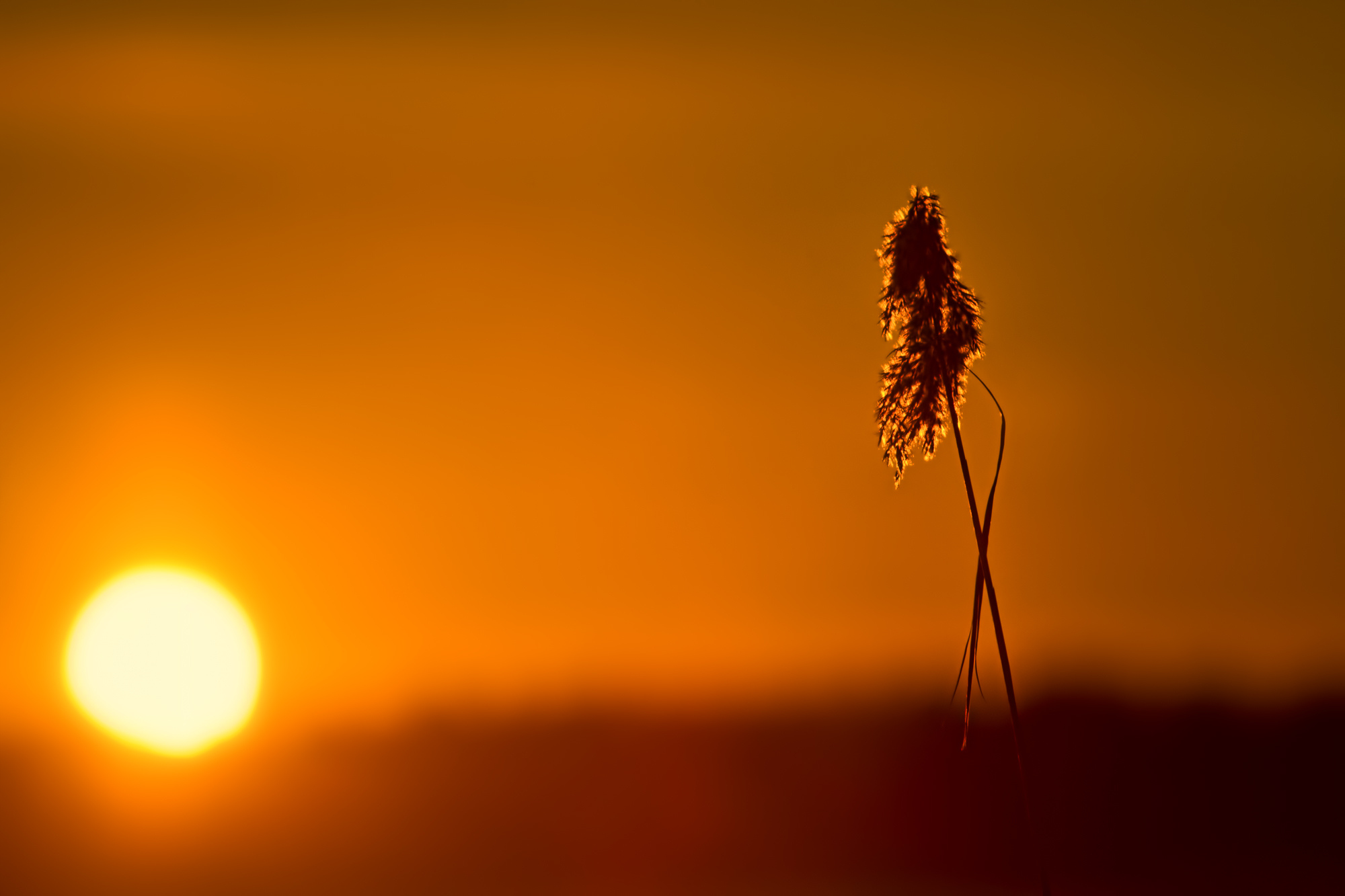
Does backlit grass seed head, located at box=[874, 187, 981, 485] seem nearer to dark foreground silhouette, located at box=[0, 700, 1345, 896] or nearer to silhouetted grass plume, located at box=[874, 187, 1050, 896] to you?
silhouetted grass plume, located at box=[874, 187, 1050, 896]

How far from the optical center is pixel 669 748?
132 m

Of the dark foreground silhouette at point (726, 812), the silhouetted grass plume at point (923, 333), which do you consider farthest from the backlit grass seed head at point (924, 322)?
the dark foreground silhouette at point (726, 812)

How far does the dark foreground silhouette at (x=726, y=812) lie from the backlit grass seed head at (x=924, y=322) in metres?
64.2

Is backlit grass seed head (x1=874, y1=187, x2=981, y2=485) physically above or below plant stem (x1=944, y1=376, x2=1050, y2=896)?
above

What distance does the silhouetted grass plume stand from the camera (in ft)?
23.5

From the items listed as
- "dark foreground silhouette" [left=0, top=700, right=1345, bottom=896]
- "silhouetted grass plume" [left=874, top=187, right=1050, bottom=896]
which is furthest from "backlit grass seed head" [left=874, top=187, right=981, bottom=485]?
"dark foreground silhouette" [left=0, top=700, right=1345, bottom=896]

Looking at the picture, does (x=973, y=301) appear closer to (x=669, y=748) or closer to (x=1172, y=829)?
(x=1172, y=829)

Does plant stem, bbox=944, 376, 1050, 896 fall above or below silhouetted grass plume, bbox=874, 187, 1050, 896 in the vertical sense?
below

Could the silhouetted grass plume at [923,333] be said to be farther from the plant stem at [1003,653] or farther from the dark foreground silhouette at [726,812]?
the dark foreground silhouette at [726,812]

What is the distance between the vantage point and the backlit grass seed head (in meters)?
7.18

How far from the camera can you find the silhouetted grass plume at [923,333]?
7168mm

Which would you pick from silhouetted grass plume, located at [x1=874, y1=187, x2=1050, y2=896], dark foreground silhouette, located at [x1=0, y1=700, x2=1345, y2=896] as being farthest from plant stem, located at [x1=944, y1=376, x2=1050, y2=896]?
dark foreground silhouette, located at [x1=0, y1=700, x2=1345, y2=896]

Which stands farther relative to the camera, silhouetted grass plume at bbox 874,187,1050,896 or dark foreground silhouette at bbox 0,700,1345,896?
dark foreground silhouette at bbox 0,700,1345,896

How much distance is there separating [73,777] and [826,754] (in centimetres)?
7182
